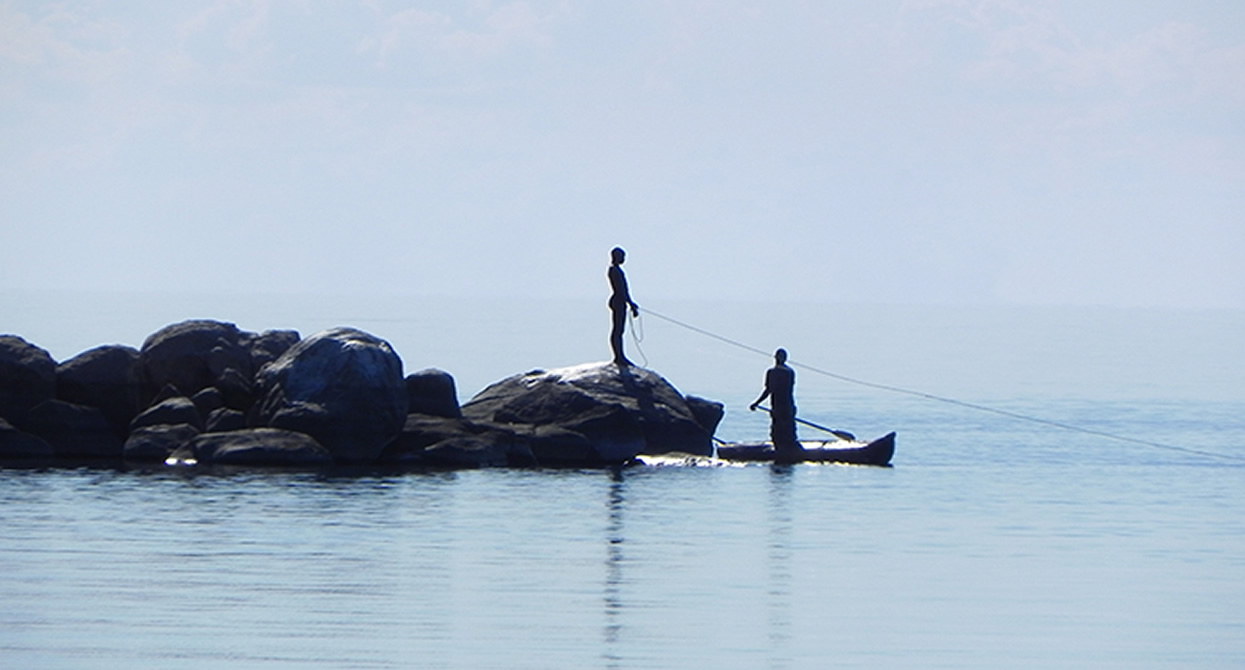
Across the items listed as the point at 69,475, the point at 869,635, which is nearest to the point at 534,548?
the point at 869,635

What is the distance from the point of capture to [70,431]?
32.6 metres

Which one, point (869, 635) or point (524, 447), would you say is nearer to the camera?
point (869, 635)

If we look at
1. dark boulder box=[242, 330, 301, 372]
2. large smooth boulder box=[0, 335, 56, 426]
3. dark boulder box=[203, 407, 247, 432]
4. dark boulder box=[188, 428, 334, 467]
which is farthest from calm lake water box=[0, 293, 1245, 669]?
dark boulder box=[242, 330, 301, 372]

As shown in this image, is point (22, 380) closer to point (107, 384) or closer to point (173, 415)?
point (107, 384)

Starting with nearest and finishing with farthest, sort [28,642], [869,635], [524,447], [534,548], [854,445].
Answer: [28,642]
[869,635]
[534,548]
[524,447]
[854,445]

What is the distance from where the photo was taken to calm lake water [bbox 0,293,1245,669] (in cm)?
1673

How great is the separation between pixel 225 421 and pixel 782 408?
9.83 m

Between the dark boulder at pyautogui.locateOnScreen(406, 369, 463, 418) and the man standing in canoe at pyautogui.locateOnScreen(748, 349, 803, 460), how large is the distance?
17.7 ft

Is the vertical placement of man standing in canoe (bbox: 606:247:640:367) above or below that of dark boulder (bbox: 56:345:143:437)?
above

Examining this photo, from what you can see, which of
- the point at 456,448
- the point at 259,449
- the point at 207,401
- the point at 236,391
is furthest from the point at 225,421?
the point at 456,448

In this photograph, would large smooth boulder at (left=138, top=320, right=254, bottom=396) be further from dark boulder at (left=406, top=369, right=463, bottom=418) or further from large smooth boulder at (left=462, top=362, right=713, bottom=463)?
large smooth boulder at (left=462, top=362, right=713, bottom=463)

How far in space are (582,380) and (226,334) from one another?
654 cm

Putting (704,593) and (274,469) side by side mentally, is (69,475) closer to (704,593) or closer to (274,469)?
(274,469)

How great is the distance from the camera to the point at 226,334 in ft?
112
